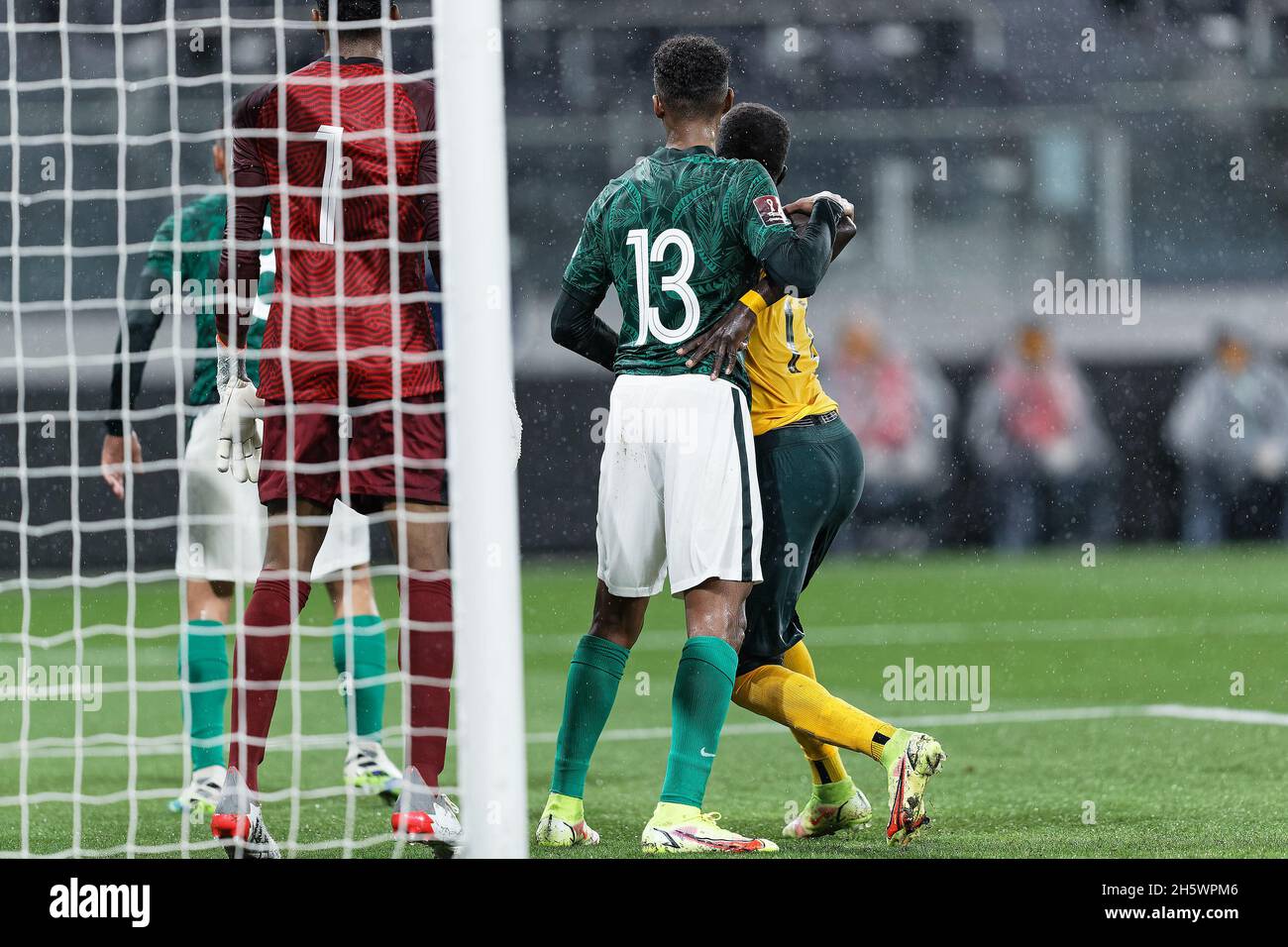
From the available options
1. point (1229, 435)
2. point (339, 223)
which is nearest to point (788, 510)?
point (339, 223)

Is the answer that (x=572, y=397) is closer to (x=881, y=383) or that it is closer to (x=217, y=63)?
(x=881, y=383)

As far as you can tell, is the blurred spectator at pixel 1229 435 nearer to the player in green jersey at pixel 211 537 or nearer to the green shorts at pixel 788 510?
the player in green jersey at pixel 211 537

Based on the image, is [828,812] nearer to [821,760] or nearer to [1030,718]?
[821,760]

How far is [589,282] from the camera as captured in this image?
15.8 ft

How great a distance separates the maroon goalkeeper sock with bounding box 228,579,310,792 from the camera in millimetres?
4312

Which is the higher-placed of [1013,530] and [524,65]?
[524,65]

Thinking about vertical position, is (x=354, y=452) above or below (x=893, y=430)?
below

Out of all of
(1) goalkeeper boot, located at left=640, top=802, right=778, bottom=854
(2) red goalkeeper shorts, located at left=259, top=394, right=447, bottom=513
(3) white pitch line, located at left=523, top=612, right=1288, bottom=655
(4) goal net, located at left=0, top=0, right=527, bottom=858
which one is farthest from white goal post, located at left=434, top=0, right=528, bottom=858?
(3) white pitch line, located at left=523, top=612, right=1288, bottom=655

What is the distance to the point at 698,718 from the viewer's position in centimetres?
444

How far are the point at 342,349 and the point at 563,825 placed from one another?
4.29 ft

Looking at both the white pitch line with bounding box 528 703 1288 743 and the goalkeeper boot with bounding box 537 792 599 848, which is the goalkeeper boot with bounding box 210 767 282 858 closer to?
the goalkeeper boot with bounding box 537 792 599 848

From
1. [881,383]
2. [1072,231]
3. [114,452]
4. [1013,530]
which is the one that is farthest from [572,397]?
[114,452]

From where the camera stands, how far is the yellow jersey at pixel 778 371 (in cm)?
486
